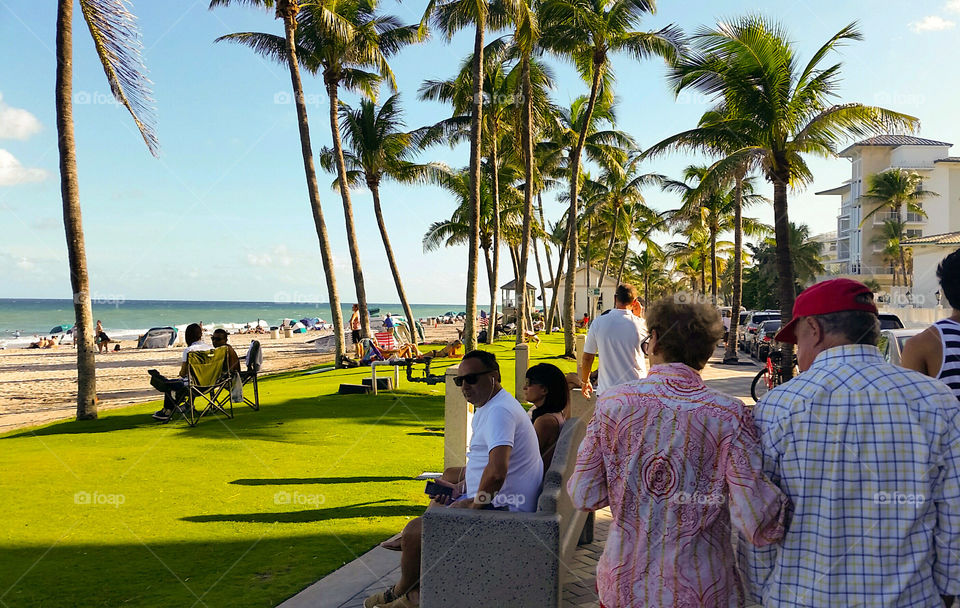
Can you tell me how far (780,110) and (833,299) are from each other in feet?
46.9

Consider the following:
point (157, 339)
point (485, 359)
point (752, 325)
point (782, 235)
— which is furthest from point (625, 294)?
point (157, 339)

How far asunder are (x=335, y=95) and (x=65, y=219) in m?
12.9

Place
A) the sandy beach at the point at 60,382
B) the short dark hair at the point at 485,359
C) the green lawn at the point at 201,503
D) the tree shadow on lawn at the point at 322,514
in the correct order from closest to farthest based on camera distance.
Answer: the short dark hair at the point at 485,359 → the green lawn at the point at 201,503 → the tree shadow on lawn at the point at 322,514 → the sandy beach at the point at 60,382

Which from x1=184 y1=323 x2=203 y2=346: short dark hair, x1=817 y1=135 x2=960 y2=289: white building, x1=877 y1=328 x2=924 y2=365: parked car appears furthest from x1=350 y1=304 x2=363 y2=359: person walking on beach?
x1=817 y1=135 x2=960 y2=289: white building

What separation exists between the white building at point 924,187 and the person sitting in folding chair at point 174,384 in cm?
6396

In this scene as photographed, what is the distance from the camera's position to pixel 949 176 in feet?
216

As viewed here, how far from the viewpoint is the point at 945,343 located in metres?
3.24

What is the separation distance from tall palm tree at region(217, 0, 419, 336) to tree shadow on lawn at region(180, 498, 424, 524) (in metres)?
16.2

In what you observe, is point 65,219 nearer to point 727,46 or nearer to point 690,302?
point 690,302

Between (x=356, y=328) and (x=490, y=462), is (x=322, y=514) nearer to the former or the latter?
(x=490, y=462)

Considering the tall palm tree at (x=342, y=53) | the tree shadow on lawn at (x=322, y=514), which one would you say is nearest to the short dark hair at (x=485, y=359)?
the tree shadow on lawn at (x=322, y=514)

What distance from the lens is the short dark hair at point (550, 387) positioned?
15.9 ft

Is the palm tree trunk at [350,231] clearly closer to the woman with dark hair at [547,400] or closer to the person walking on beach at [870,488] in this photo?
the woman with dark hair at [547,400]

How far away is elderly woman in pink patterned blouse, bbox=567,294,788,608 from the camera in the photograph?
215 centimetres
